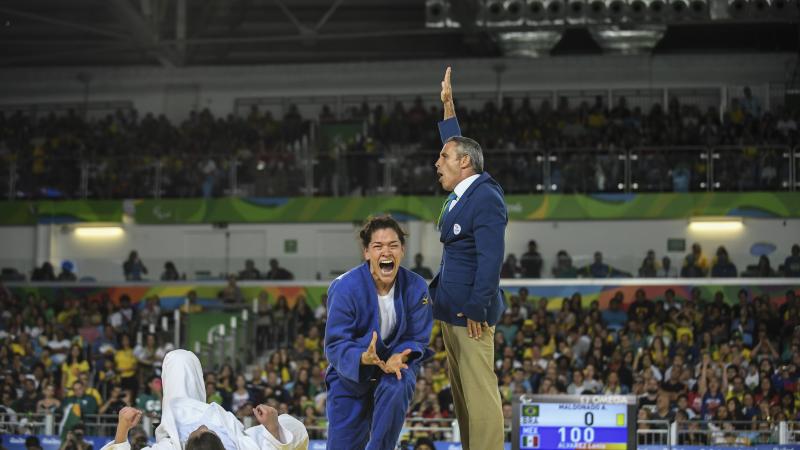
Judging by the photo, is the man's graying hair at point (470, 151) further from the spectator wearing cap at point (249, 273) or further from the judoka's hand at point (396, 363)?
the spectator wearing cap at point (249, 273)

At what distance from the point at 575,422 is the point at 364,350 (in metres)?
4.98

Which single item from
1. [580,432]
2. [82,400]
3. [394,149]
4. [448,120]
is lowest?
[82,400]

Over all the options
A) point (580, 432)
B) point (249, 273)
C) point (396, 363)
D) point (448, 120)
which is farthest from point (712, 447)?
point (249, 273)

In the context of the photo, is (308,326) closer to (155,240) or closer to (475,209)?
(155,240)

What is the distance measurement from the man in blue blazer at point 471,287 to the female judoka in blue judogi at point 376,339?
0.35 meters

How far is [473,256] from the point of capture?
7434 mm

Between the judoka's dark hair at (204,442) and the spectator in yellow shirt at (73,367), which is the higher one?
the judoka's dark hair at (204,442)

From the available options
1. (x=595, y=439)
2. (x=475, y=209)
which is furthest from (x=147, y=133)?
(x=475, y=209)

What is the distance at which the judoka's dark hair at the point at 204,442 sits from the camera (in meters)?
5.21

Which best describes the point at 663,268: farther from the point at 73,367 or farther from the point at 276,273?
the point at 73,367

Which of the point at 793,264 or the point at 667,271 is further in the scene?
the point at 667,271

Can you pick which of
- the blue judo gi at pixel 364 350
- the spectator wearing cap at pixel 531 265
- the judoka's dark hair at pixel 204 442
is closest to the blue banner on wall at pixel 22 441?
the blue judo gi at pixel 364 350

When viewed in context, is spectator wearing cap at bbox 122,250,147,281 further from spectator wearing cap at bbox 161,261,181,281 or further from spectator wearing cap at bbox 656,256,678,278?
spectator wearing cap at bbox 656,256,678,278

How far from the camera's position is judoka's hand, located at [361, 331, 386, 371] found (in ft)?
21.6
